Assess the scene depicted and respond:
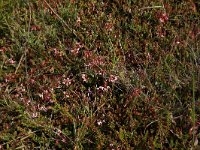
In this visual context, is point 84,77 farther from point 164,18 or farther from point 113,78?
point 164,18

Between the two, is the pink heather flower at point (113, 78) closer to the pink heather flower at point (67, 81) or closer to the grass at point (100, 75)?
the grass at point (100, 75)

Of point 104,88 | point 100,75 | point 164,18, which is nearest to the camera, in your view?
point 104,88

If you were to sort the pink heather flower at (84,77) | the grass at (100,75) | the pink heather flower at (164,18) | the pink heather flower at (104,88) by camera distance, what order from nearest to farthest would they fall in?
the grass at (100,75) → the pink heather flower at (104,88) → the pink heather flower at (84,77) → the pink heather flower at (164,18)

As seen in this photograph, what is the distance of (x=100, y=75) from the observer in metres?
4.07

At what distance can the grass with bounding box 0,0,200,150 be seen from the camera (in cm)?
358

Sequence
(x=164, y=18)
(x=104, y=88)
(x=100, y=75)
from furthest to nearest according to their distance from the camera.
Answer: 1. (x=164, y=18)
2. (x=100, y=75)
3. (x=104, y=88)

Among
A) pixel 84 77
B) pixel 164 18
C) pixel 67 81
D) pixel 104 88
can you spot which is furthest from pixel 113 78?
pixel 164 18

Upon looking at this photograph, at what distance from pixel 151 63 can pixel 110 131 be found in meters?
0.94

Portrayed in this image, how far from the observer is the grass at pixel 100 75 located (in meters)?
3.58

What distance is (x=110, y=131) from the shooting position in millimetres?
3570

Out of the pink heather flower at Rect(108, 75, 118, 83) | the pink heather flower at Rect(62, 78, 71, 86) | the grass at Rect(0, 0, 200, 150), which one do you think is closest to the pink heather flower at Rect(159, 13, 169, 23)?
the grass at Rect(0, 0, 200, 150)

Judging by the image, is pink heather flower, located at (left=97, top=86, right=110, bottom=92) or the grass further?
pink heather flower, located at (left=97, top=86, right=110, bottom=92)

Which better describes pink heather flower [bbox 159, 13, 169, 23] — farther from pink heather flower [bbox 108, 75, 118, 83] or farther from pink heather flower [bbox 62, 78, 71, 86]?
pink heather flower [bbox 62, 78, 71, 86]

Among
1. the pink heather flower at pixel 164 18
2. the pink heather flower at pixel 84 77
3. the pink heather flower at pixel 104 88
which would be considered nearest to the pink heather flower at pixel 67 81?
the pink heather flower at pixel 84 77
